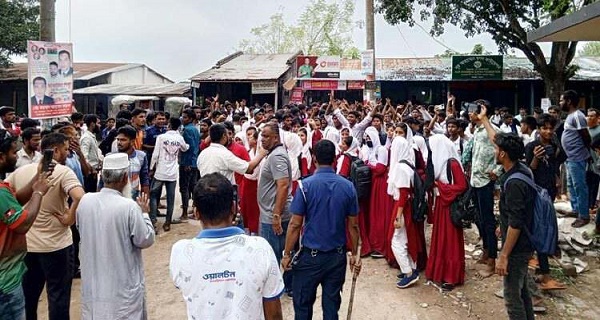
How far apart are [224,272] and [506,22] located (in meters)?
17.3

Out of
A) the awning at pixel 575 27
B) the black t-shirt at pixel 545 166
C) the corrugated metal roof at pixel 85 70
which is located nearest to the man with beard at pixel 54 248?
the black t-shirt at pixel 545 166

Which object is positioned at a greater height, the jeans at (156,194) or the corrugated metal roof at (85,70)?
the corrugated metal roof at (85,70)

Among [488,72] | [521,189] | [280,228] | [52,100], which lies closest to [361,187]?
[280,228]

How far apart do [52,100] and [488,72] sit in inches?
652

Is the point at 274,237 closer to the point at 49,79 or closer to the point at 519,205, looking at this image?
the point at 519,205

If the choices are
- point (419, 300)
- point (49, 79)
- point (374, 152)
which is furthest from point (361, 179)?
point (49, 79)

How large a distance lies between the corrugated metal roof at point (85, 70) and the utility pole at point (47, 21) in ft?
63.8

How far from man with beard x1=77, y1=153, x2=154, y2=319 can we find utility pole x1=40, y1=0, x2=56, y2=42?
6.21 m

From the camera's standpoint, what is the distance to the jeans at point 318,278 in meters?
3.63

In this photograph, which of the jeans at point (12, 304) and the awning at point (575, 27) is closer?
the jeans at point (12, 304)

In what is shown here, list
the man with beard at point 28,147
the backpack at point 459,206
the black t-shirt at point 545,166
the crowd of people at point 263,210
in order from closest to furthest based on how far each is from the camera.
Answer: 1. the crowd of people at point 263,210
2. the man with beard at point 28,147
3. the backpack at point 459,206
4. the black t-shirt at point 545,166

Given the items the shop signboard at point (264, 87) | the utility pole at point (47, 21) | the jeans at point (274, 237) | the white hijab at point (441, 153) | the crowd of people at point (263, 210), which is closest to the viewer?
the crowd of people at point (263, 210)

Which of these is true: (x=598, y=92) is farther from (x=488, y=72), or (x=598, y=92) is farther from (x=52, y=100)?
(x=52, y=100)

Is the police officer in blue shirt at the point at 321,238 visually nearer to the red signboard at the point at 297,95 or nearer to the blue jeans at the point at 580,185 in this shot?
the blue jeans at the point at 580,185
